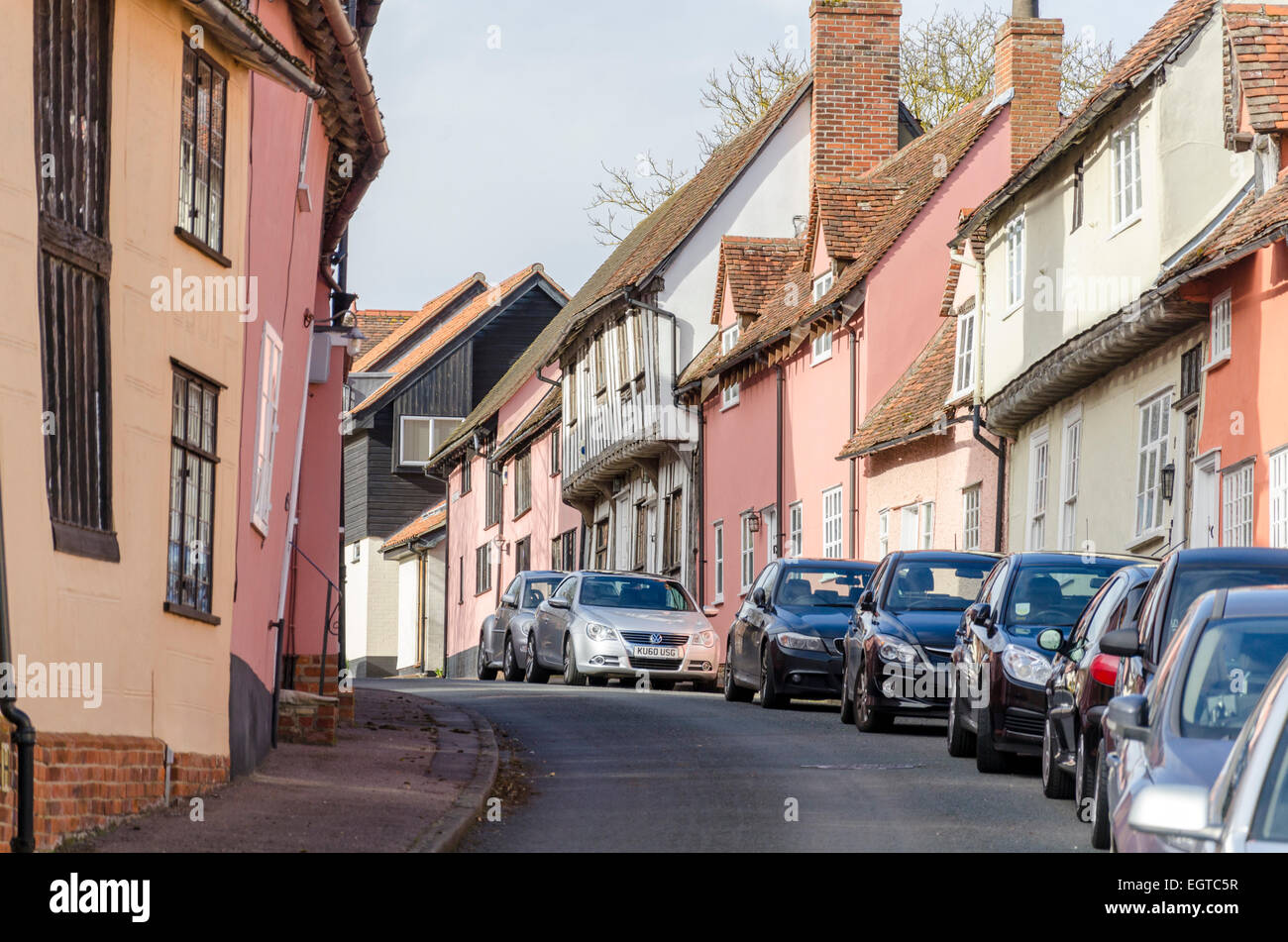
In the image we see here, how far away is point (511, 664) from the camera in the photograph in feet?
107

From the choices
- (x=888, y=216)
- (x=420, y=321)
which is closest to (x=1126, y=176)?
(x=888, y=216)

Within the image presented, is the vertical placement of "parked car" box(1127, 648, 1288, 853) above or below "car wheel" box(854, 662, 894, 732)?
above

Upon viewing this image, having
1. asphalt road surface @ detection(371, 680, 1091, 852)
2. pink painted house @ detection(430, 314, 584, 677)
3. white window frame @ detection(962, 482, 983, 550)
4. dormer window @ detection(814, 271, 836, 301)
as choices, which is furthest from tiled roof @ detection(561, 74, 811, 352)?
asphalt road surface @ detection(371, 680, 1091, 852)

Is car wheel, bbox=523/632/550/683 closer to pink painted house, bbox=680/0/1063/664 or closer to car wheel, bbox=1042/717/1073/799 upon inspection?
pink painted house, bbox=680/0/1063/664

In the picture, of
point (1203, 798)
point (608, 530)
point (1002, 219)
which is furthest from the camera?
point (608, 530)

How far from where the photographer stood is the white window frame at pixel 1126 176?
2241 centimetres

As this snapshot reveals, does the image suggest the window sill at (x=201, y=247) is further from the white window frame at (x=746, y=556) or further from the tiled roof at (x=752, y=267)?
the tiled roof at (x=752, y=267)

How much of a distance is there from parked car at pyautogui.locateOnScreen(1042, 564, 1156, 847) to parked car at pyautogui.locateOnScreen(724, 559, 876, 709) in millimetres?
7225

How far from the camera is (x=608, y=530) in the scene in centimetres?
4634

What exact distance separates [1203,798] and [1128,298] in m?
16.8

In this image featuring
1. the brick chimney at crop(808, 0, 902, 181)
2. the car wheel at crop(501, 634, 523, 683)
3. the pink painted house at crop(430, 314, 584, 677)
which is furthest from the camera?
the pink painted house at crop(430, 314, 584, 677)

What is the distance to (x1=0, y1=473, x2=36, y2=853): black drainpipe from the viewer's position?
9.93m

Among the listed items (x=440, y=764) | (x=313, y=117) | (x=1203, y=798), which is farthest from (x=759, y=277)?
(x=1203, y=798)
